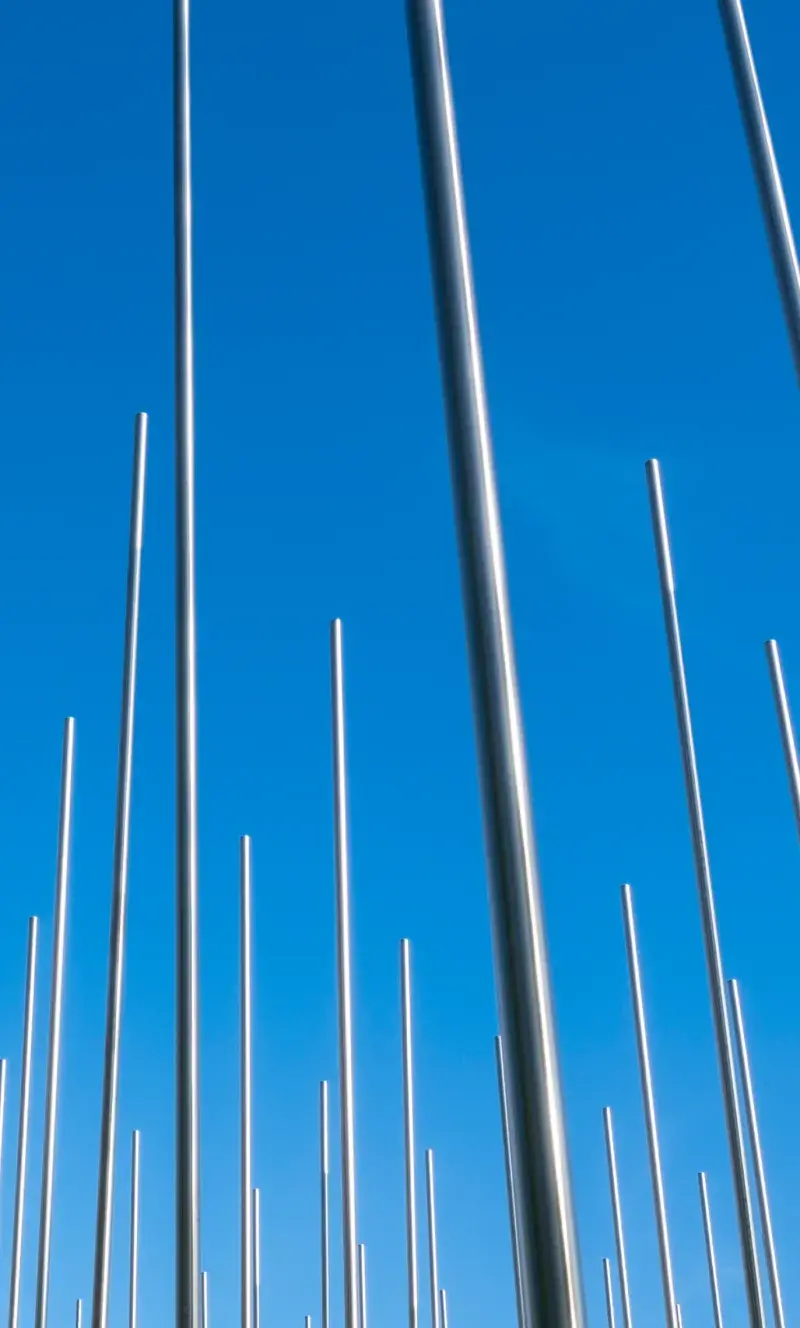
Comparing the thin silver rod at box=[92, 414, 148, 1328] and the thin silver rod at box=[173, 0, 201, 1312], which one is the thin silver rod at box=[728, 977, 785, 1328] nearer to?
the thin silver rod at box=[92, 414, 148, 1328]

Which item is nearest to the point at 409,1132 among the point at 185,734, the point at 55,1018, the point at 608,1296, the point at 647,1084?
the point at 647,1084

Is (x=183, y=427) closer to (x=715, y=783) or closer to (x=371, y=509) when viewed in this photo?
(x=371, y=509)

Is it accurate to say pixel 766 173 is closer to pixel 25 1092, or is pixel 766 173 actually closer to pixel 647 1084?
pixel 647 1084

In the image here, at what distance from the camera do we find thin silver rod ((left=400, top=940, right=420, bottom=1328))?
48.2 feet

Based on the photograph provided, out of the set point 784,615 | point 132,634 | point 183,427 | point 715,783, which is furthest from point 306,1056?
point 183,427

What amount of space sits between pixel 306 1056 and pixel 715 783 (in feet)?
34.0

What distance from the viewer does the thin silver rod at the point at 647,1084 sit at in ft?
40.9

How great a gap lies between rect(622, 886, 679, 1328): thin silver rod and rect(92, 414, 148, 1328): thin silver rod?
6229mm

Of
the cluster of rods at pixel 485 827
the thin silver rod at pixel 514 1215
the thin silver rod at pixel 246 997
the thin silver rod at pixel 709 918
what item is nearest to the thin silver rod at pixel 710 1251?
the cluster of rods at pixel 485 827

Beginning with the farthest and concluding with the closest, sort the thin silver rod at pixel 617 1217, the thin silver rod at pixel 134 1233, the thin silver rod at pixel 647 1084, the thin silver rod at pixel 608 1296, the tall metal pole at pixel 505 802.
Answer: the thin silver rod at pixel 608 1296 < the thin silver rod at pixel 134 1233 < the thin silver rod at pixel 617 1217 < the thin silver rod at pixel 647 1084 < the tall metal pole at pixel 505 802

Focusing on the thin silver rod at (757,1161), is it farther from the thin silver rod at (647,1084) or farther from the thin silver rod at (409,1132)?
the thin silver rod at (409,1132)

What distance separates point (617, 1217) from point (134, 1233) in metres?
5.31

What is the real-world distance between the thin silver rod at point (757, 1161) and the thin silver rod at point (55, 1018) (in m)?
5.83

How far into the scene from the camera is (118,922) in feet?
21.8
